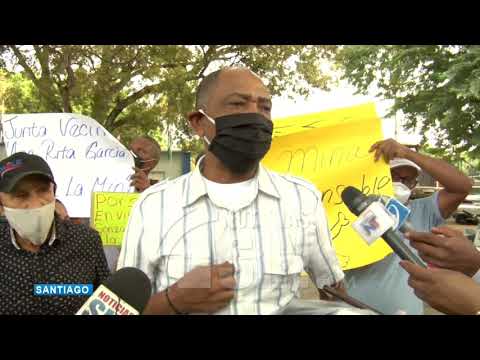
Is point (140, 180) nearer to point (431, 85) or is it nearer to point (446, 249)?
point (446, 249)

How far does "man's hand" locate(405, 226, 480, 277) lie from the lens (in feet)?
3.97

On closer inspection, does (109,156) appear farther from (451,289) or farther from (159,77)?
(451,289)

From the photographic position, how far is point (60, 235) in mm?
1625

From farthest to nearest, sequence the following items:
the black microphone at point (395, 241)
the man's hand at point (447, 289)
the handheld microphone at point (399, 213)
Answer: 1. the handheld microphone at point (399, 213)
2. the black microphone at point (395, 241)
3. the man's hand at point (447, 289)

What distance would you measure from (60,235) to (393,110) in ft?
5.54

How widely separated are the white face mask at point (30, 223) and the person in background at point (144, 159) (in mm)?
790

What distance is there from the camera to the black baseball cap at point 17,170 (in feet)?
5.09

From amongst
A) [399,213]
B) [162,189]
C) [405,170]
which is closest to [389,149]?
[405,170]

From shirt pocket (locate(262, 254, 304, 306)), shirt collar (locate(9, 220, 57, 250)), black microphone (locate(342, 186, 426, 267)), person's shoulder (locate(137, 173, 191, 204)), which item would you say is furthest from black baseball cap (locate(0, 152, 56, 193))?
black microphone (locate(342, 186, 426, 267))

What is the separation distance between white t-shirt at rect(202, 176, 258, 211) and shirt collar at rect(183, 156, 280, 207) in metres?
0.02

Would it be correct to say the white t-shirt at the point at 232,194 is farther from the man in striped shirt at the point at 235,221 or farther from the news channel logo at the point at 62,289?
the news channel logo at the point at 62,289

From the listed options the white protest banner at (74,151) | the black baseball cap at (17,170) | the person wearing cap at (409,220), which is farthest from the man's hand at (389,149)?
the black baseball cap at (17,170)

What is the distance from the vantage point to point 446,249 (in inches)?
47.6

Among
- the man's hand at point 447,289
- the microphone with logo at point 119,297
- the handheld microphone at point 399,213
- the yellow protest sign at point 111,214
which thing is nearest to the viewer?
the microphone with logo at point 119,297
